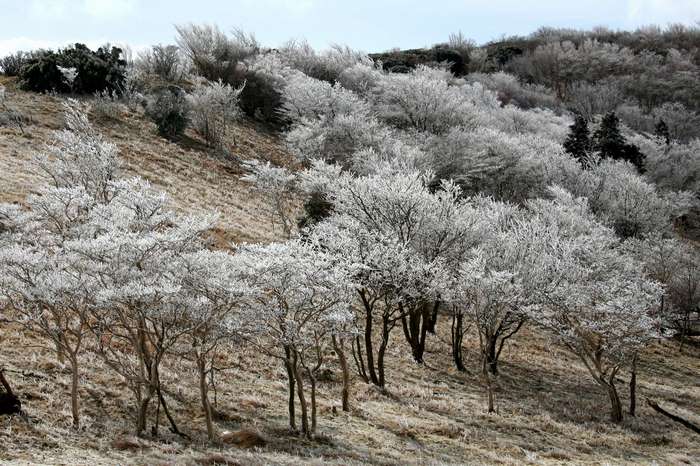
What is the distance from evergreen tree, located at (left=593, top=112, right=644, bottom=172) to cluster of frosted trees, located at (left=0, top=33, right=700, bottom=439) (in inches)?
372

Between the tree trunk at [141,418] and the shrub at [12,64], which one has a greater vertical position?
the shrub at [12,64]

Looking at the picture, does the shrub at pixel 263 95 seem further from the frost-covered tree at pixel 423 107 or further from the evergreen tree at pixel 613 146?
the evergreen tree at pixel 613 146

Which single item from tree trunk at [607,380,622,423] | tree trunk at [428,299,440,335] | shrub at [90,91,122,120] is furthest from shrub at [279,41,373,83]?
tree trunk at [607,380,622,423]

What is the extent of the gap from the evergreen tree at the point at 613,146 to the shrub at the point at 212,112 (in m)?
35.7

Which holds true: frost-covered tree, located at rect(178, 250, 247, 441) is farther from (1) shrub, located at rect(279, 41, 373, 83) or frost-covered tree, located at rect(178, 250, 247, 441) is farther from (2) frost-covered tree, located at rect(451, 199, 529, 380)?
(1) shrub, located at rect(279, 41, 373, 83)

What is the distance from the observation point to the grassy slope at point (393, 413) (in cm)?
1368

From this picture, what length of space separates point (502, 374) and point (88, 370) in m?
16.4

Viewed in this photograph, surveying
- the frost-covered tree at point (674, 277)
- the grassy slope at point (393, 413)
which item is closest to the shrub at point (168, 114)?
the grassy slope at point (393, 413)

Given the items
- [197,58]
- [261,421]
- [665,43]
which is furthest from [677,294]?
[665,43]

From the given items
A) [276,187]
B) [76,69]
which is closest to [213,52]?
[76,69]

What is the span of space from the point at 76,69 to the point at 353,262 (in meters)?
38.0

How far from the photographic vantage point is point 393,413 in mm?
19000

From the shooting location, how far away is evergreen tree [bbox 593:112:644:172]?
60.1m

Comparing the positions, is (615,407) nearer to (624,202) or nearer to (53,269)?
(53,269)
